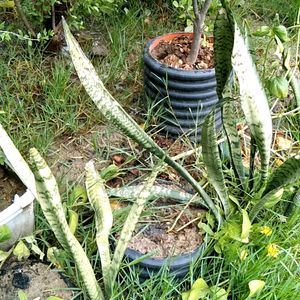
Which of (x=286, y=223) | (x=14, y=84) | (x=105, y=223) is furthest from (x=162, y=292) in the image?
(x=14, y=84)

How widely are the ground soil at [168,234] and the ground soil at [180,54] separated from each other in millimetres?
613

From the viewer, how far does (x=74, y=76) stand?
2422 mm

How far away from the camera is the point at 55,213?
1240mm

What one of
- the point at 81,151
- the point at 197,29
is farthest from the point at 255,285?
the point at 197,29

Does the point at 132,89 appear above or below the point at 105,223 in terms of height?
below

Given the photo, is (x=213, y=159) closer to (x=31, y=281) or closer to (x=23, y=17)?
(x=31, y=281)

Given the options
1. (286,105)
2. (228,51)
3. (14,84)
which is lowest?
(286,105)

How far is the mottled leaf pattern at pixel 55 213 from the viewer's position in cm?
111

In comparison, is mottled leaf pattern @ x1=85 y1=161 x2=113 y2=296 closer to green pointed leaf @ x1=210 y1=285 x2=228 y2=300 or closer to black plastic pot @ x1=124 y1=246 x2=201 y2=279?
black plastic pot @ x1=124 y1=246 x2=201 y2=279

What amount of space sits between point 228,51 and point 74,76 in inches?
38.4

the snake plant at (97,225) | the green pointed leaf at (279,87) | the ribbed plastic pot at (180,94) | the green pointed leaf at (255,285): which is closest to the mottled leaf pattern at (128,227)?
the snake plant at (97,225)

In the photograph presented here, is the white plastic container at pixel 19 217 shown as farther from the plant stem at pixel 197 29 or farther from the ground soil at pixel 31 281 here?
the plant stem at pixel 197 29

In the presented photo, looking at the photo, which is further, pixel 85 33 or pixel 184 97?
pixel 85 33

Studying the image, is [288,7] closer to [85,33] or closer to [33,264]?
[85,33]
